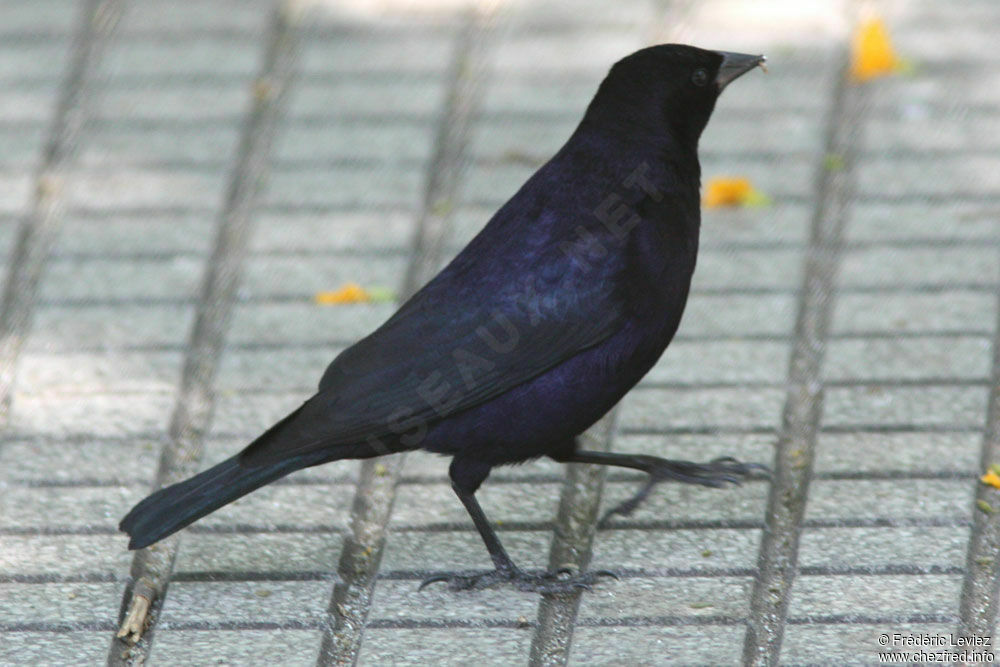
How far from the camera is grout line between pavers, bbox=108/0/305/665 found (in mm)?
3465

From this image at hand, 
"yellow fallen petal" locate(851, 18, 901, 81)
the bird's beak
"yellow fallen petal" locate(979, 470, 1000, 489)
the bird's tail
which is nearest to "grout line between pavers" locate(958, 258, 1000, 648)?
"yellow fallen petal" locate(979, 470, 1000, 489)

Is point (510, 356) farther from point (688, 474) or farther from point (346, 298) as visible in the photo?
point (346, 298)

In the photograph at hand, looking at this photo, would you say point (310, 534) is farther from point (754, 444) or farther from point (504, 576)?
point (754, 444)

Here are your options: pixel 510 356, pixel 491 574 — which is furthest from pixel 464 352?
pixel 491 574

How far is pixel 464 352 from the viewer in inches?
136

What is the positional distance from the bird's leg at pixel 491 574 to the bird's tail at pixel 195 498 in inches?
12.4

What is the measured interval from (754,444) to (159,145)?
7.48 feet

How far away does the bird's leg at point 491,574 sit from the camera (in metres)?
3.45

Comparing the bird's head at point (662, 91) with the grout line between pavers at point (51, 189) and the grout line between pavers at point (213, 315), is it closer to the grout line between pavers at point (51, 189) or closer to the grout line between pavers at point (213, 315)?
the grout line between pavers at point (213, 315)

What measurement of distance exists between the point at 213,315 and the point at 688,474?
1.45 m

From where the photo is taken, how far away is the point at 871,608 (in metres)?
3.29

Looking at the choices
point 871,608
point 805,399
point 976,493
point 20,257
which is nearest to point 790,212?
point 805,399

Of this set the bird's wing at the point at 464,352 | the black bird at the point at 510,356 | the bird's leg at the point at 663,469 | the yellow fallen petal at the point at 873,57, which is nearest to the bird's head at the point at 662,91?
the black bird at the point at 510,356

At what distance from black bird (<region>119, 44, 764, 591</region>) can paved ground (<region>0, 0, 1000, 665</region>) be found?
0.21 m
